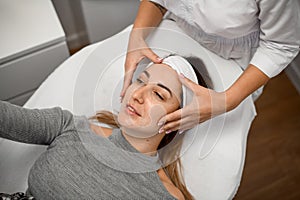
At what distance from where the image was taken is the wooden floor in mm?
1561

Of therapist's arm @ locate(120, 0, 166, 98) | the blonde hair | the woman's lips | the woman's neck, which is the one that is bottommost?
the blonde hair

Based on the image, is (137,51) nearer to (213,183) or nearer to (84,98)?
(84,98)

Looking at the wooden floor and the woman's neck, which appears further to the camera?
the wooden floor

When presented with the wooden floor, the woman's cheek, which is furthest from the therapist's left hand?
the wooden floor

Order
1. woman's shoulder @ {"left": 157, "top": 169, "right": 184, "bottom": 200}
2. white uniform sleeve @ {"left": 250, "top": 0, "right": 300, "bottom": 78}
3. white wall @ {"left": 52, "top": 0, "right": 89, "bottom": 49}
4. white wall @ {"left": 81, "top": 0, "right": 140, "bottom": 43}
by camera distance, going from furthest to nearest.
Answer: white wall @ {"left": 52, "top": 0, "right": 89, "bottom": 49}, white wall @ {"left": 81, "top": 0, "right": 140, "bottom": 43}, woman's shoulder @ {"left": 157, "top": 169, "right": 184, "bottom": 200}, white uniform sleeve @ {"left": 250, "top": 0, "right": 300, "bottom": 78}

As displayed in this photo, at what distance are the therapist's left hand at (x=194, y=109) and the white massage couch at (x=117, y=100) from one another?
0.29 ft

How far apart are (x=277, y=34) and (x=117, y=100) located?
0.42m

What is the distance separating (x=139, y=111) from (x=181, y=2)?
0.28 m

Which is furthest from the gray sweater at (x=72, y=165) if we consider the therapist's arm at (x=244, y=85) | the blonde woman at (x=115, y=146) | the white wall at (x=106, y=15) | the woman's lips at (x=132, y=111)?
the white wall at (x=106, y=15)

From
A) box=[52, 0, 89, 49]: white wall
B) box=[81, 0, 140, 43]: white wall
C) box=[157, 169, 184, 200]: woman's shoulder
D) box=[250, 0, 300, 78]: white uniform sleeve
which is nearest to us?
box=[250, 0, 300, 78]: white uniform sleeve

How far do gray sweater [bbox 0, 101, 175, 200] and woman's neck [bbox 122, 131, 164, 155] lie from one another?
0.04 feet

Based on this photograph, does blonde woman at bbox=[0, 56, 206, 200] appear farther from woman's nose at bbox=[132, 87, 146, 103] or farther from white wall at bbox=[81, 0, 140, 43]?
white wall at bbox=[81, 0, 140, 43]

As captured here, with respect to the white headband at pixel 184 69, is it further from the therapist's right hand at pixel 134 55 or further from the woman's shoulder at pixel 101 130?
the woman's shoulder at pixel 101 130

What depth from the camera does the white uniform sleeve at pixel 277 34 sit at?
3.10 feet
